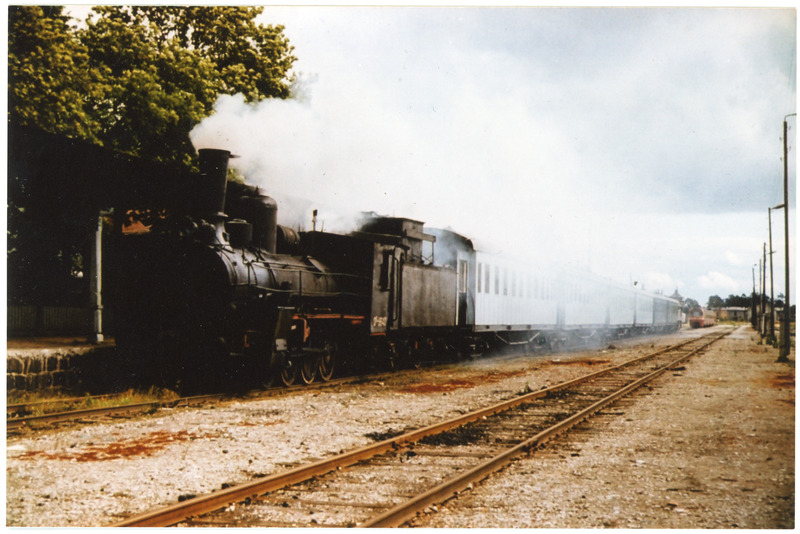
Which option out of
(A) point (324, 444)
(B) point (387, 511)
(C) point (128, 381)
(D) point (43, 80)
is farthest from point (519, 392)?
(D) point (43, 80)

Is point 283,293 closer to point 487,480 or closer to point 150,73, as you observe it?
point 487,480

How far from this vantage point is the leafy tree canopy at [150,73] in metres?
13.2

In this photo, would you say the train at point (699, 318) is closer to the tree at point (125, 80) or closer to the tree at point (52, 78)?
the tree at point (125, 80)

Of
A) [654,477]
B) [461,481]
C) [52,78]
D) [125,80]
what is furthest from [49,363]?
[654,477]

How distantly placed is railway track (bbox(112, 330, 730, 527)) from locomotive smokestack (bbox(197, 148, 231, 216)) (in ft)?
15.5

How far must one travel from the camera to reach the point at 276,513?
4.94m

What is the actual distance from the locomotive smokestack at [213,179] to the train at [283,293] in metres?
0.02

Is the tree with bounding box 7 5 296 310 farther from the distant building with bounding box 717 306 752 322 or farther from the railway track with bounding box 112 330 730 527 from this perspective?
the distant building with bounding box 717 306 752 322

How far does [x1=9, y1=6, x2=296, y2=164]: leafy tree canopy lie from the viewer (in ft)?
43.5

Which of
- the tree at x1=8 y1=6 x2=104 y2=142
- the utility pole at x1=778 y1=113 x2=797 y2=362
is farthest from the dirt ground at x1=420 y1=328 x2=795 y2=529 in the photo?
A: the tree at x1=8 y1=6 x2=104 y2=142

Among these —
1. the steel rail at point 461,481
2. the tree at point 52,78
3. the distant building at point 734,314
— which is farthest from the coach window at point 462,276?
the distant building at point 734,314

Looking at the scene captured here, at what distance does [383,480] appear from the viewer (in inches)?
230

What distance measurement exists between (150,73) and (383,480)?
46.2ft

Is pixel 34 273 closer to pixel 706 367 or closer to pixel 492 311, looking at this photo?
pixel 492 311
